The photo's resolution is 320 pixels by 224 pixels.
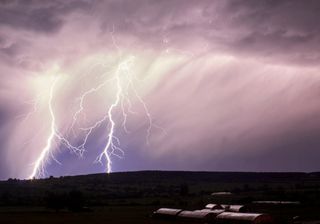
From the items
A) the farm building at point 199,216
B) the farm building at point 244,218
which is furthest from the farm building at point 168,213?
the farm building at point 244,218

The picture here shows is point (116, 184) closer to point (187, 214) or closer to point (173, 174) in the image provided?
point (173, 174)

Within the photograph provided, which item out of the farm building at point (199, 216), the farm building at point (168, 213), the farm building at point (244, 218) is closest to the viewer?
the farm building at point (244, 218)

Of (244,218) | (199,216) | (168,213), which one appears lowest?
(244,218)

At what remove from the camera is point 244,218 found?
43.1 metres

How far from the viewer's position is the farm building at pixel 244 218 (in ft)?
139

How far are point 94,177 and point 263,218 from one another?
137048 millimetres

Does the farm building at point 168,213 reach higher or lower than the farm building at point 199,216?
higher

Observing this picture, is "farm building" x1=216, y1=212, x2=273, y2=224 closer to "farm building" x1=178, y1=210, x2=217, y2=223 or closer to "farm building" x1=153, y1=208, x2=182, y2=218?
"farm building" x1=178, y1=210, x2=217, y2=223

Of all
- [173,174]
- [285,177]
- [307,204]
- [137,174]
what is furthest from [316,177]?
[307,204]

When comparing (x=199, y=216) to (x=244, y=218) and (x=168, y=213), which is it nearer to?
(x=244, y=218)

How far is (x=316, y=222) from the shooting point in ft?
139

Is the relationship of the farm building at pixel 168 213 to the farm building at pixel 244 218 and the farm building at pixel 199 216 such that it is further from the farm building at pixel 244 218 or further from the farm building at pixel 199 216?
the farm building at pixel 244 218

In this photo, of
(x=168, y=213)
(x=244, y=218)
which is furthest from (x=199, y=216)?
(x=168, y=213)

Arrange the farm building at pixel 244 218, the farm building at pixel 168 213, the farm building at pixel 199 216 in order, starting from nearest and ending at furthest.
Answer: the farm building at pixel 244 218 < the farm building at pixel 199 216 < the farm building at pixel 168 213
